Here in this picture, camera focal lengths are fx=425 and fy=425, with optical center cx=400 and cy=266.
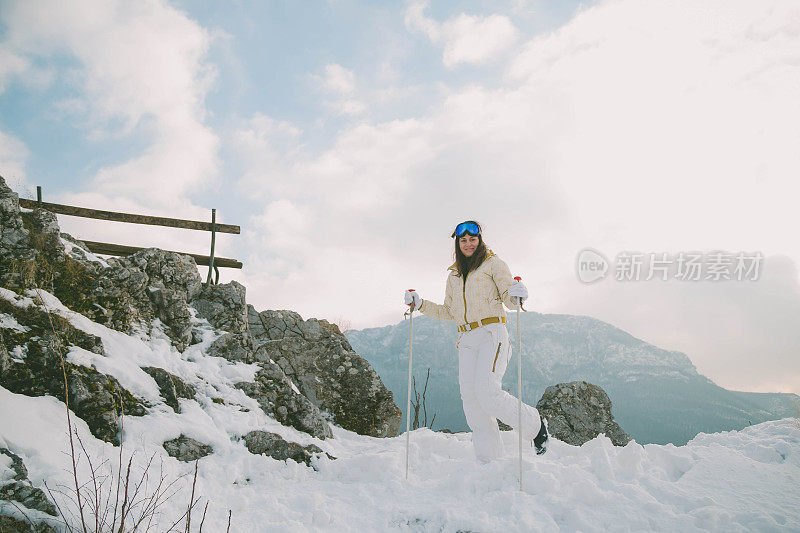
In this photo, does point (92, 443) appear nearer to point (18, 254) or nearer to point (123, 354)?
point (123, 354)

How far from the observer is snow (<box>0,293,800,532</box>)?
330 centimetres

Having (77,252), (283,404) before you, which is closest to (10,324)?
(77,252)

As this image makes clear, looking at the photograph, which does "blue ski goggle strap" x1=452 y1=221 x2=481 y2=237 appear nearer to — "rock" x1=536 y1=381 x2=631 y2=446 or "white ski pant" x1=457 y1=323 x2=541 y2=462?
"white ski pant" x1=457 y1=323 x2=541 y2=462

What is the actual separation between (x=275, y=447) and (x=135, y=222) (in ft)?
23.5

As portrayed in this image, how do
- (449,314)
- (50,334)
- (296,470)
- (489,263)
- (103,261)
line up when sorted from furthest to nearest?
(103,261) < (449,314) < (489,263) < (296,470) < (50,334)

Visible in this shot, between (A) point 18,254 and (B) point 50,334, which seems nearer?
(B) point 50,334

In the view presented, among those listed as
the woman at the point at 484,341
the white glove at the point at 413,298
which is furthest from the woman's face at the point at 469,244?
the white glove at the point at 413,298

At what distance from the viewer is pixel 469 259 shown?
5.59 meters

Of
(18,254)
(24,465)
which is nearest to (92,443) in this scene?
(24,465)

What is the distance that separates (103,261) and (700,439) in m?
9.95

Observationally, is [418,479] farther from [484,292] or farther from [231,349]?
[231,349]

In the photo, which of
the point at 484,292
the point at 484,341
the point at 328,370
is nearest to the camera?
the point at 484,341

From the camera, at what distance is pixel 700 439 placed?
258 inches

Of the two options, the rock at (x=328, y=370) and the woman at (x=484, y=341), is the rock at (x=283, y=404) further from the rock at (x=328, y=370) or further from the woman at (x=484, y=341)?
the woman at (x=484, y=341)
